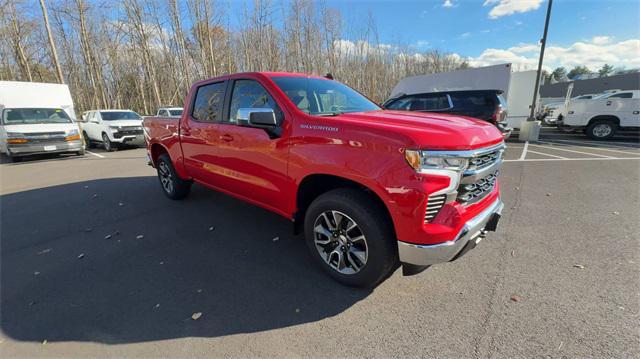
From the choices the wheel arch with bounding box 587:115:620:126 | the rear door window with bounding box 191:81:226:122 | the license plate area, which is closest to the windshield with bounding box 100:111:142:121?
the rear door window with bounding box 191:81:226:122

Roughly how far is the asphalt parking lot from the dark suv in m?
4.34

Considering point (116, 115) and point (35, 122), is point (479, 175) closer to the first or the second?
point (35, 122)

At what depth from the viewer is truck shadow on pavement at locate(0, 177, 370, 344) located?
7.75 ft

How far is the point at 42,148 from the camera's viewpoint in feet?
34.1

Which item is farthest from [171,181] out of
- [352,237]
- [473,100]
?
[473,100]

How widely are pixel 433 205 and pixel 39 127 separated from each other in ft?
45.7

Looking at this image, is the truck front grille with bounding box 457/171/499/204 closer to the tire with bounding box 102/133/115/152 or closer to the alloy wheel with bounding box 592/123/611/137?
the alloy wheel with bounding box 592/123/611/137

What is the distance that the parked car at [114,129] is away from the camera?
12719 mm

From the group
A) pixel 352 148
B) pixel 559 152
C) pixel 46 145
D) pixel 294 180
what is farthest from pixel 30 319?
pixel 559 152

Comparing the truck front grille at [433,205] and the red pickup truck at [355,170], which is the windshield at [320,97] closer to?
the red pickup truck at [355,170]

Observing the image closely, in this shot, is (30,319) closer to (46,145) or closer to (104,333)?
(104,333)

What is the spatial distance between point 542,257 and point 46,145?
14.4 meters

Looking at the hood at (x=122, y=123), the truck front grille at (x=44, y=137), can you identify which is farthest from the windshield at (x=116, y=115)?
the truck front grille at (x=44, y=137)

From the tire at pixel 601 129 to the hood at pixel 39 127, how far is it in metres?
21.4
